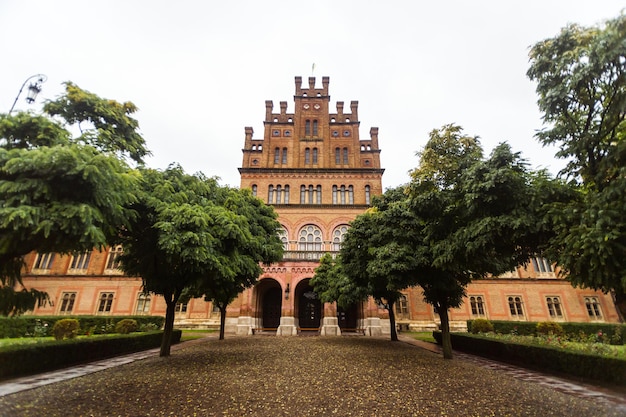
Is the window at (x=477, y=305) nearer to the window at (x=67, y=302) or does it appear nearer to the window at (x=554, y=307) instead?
the window at (x=554, y=307)

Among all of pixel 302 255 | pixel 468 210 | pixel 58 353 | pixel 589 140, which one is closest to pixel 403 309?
pixel 302 255

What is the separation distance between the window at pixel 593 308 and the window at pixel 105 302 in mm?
47036

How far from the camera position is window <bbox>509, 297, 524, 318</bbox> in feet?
96.4

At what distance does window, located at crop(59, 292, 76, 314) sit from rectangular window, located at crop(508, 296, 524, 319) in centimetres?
4327

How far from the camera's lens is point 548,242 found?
24.2 ft

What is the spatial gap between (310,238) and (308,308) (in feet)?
23.3

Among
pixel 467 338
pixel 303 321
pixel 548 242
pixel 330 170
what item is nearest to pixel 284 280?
pixel 303 321

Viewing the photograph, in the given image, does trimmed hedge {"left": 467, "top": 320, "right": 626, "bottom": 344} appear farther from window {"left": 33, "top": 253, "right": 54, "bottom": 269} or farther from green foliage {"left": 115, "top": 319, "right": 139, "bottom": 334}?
window {"left": 33, "top": 253, "right": 54, "bottom": 269}

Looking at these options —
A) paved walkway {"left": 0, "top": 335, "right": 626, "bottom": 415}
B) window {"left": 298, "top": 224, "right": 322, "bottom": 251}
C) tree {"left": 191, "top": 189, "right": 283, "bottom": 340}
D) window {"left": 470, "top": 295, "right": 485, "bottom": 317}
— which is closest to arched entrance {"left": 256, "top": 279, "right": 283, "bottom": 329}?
window {"left": 298, "top": 224, "right": 322, "bottom": 251}

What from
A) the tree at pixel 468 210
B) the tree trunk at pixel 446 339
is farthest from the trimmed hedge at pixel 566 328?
the tree at pixel 468 210

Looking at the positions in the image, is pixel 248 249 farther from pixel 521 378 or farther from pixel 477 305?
pixel 477 305

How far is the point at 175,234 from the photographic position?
28.3 feet

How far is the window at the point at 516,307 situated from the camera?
1157 inches

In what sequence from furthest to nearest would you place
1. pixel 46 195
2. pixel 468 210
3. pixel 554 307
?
pixel 554 307, pixel 468 210, pixel 46 195
